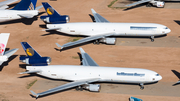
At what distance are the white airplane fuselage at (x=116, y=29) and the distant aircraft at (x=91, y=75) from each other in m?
16.2

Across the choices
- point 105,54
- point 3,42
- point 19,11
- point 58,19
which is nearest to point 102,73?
point 105,54

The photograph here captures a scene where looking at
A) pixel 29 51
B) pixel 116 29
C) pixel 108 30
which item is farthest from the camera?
pixel 108 30

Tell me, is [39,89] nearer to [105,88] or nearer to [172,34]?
[105,88]

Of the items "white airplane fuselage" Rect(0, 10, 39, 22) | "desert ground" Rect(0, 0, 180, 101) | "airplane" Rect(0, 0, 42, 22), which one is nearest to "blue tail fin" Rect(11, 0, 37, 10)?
"airplane" Rect(0, 0, 42, 22)

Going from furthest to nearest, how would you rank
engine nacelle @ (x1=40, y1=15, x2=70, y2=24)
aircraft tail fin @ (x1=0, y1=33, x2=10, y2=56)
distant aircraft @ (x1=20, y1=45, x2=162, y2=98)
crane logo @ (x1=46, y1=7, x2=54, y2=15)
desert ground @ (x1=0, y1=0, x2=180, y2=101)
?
1. crane logo @ (x1=46, y1=7, x2=54, y2=15)
2. engine nacelle @ (x1=40, y1=15, x2=70, y2=24)
3. aircraft tail fin @ (x1=0, y1=33, x2=10, y2=56)
4. desert ground @ (x1=0, y1=0, x2=180, y2=101)
5. distant aircraft @ (x1=20, y1=45, x2=162, y2=98)

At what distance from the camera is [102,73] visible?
145 ft

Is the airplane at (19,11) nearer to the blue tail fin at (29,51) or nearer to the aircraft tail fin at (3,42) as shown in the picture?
the aircraft tail fin at (3,42)

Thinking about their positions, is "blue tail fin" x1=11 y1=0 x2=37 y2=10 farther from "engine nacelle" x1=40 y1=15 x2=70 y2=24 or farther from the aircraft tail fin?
the aircraft tail fin

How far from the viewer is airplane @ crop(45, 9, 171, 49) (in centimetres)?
5884

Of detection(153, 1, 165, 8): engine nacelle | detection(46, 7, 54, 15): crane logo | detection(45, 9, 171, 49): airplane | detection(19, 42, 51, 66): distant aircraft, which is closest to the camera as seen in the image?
detection(19, 42, 51, 66): distant aircraft

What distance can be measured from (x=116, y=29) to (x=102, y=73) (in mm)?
18430

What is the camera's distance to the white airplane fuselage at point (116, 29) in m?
58.9

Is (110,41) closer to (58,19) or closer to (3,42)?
(58,19)

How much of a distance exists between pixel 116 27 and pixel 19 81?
24.9 m
